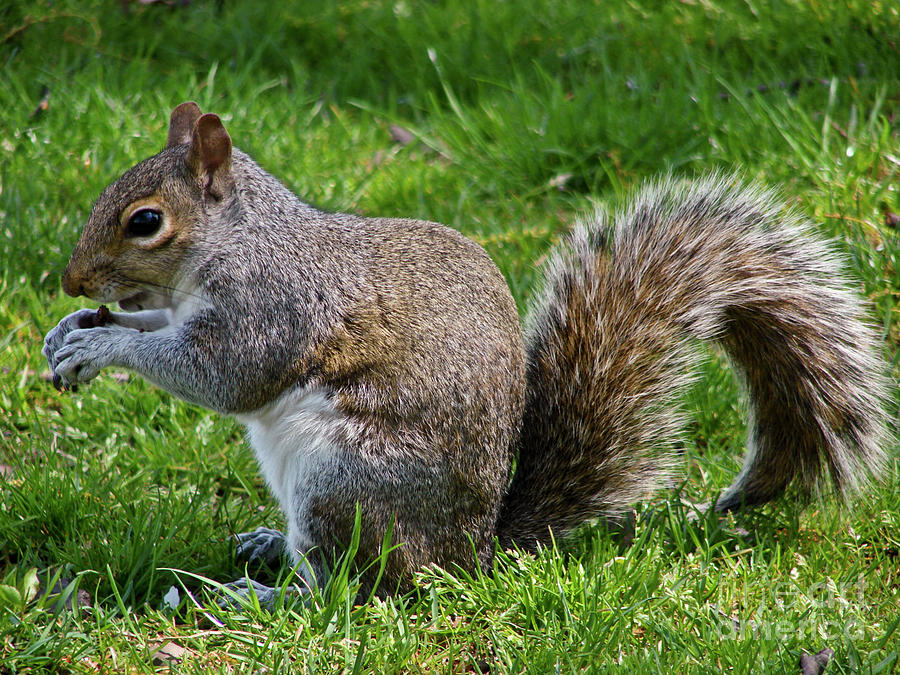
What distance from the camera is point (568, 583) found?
6.20 ft

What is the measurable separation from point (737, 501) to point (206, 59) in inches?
109

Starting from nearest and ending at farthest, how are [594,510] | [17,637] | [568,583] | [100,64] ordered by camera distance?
[17,637]
[568,583]
[594,510]
[100,64]

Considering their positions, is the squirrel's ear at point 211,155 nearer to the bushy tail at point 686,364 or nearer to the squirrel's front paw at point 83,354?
the squirrel's front paw at point 83,354

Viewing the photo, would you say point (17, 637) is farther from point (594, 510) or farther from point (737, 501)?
point (737, 501)

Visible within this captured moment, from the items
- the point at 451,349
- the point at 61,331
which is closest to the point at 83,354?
the point at 61,331

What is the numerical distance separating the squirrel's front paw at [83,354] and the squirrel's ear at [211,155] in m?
0.35

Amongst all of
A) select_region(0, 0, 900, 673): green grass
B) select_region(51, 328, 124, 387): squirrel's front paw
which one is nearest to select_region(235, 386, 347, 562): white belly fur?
select_region(0, 0, 900, 673): green grass

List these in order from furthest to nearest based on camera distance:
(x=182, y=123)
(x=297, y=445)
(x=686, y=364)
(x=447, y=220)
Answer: (x=447, y=220), (x=182, y=123), (x=686, y=364), (x=297, y=445)

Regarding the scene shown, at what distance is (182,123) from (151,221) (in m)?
0.35

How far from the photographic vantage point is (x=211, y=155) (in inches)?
78.0

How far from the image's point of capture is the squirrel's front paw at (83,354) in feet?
6.49

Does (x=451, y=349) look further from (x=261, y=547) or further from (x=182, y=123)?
(x=182, y=123)

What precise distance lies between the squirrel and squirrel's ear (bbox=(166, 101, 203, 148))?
24 mm

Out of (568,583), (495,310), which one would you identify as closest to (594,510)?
(568,583)
